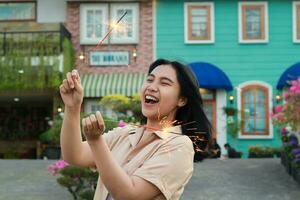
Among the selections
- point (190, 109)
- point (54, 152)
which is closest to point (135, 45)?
point (54, 152)

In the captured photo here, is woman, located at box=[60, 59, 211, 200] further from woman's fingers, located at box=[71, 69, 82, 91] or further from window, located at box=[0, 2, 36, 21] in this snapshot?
window, located at box=[0, 2, 36, 21]

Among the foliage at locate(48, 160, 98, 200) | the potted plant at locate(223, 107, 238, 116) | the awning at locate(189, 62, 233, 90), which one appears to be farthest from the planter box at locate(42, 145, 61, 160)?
the foliage at locate(48, 160, 98, 200)

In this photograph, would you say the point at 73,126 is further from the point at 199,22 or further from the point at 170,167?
the point at 199,22

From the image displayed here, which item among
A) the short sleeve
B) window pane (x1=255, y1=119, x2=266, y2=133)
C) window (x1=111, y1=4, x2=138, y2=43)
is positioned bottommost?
window pane (x1=255, y1=119, x2=266, y2=133)

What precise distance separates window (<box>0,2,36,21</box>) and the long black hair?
15.3m

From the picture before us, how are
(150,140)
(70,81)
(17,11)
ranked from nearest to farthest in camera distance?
(70,81) < (150,140) < (17,11)

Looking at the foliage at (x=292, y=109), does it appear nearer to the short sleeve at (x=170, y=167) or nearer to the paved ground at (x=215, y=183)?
the paved ground at (x=215, y=183)

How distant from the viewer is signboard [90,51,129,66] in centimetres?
1655

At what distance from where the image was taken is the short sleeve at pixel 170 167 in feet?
6.06

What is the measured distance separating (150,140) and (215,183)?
7.95m

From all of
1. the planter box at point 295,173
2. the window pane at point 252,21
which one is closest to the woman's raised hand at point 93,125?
the planter box at point 295,173

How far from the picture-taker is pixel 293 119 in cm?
929

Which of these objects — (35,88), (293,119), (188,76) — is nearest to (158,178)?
(188,76)

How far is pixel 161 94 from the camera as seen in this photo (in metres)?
2.01
